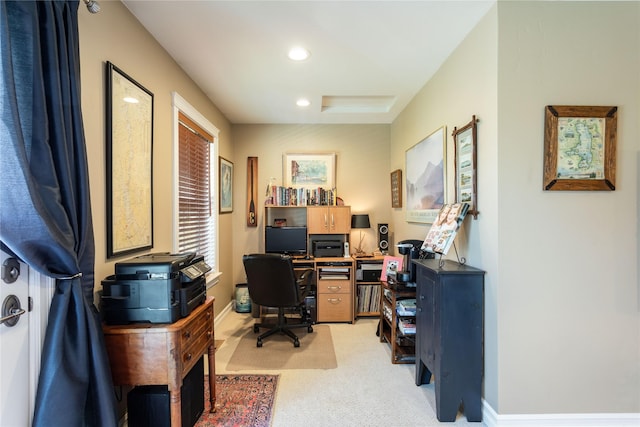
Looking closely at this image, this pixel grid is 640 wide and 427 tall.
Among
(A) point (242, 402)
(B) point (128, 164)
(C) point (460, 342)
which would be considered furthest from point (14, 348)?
(C) point (460, 342)

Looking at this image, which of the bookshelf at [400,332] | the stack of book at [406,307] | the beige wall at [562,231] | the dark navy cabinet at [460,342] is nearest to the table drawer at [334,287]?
the bookshelf at [400,332]

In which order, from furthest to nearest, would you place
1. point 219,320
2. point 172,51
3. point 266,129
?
point 266,129 → point 219,320 → point 172,51

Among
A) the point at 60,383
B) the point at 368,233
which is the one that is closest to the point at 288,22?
the point at 60,383

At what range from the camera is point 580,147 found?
1.74 meters

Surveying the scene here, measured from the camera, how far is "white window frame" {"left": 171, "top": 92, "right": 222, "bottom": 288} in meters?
2.45

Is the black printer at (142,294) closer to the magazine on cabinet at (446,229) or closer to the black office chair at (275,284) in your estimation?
the black office chair at (275,284)

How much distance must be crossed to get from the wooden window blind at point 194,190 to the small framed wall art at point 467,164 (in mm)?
2366

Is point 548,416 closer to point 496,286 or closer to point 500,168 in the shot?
point 496,286

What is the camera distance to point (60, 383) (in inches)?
46.3

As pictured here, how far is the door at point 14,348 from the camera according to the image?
1098 millimetres

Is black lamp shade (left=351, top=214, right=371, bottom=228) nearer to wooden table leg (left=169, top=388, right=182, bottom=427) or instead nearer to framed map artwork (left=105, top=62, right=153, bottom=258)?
framed map artwork (left=105, top=62, right=153, bottom=258)

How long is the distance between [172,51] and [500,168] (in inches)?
99.0

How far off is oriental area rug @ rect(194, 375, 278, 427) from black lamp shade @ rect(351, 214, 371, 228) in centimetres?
215

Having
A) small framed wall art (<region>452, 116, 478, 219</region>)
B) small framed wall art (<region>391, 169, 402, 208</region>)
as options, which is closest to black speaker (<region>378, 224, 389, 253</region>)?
small framed wall art (<region>391, 169, 402, 208</region>)
